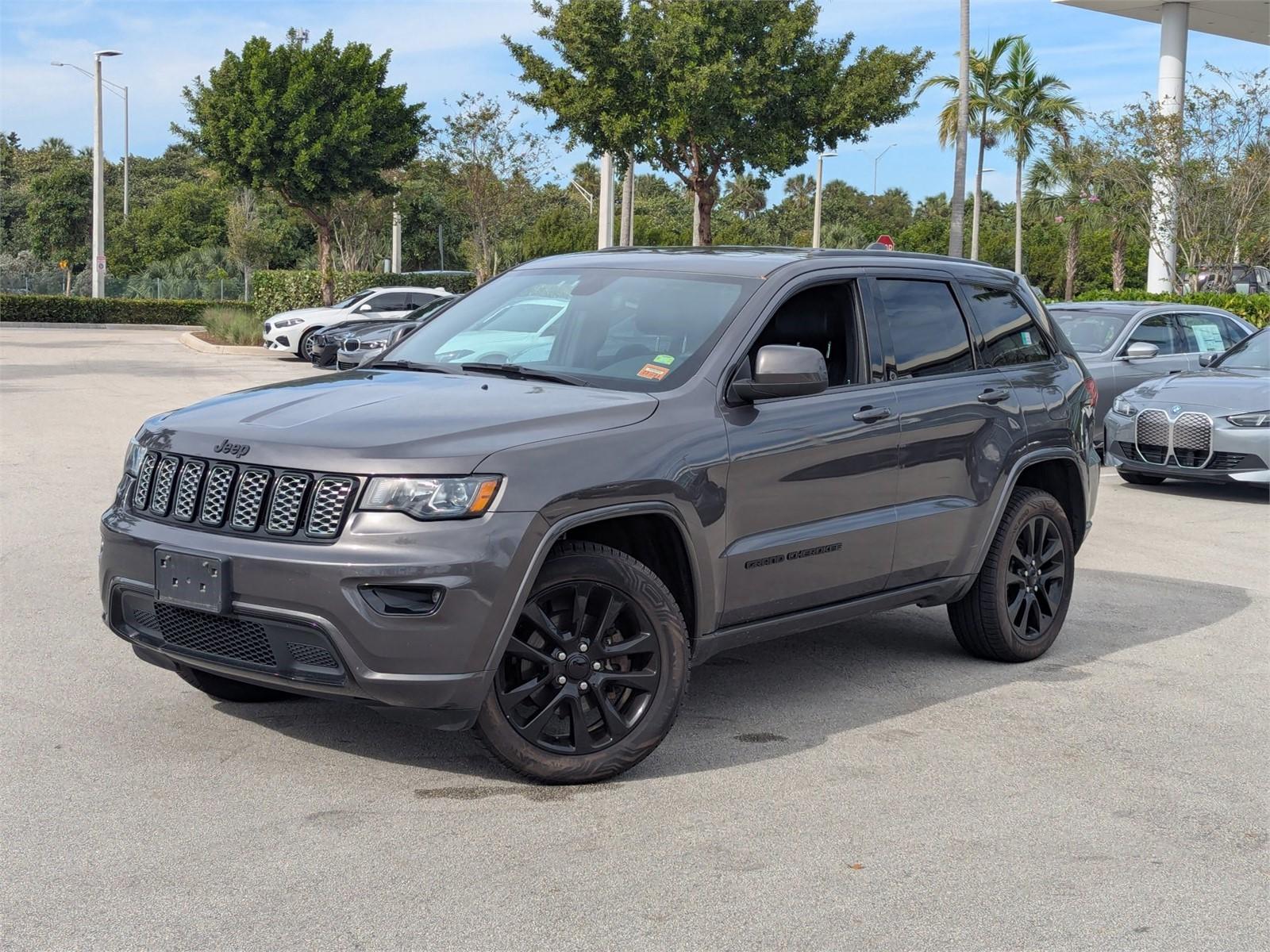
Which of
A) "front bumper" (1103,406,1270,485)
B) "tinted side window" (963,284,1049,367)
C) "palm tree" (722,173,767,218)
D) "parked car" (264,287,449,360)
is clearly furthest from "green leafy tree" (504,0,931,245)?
"palm tree" (722,173,767,218)

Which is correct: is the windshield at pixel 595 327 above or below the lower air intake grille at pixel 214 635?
above

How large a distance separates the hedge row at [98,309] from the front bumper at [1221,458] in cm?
3336

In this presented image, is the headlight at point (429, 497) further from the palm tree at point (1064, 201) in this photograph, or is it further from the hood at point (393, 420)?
the palm tree at point (1064, 201)

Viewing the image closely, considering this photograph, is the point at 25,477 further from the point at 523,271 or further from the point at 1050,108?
the point at 1050,108

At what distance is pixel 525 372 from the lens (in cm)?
558

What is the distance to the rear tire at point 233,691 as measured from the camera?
18.4 ft

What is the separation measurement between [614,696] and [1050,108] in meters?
55.0

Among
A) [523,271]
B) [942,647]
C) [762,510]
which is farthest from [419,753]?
[942,647]

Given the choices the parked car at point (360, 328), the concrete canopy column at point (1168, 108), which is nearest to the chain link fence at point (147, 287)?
the parked car at point (360, 328)

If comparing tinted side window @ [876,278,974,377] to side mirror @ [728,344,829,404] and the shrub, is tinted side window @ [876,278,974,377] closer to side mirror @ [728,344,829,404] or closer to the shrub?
side mirror @ [728,344,829,404]

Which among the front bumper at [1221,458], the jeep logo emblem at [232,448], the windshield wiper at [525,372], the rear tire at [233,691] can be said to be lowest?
the rear tire at [233,691]

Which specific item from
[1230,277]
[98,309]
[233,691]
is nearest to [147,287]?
[98,309]

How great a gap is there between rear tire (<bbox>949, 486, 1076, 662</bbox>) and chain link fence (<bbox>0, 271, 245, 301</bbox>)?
48799 millimetres

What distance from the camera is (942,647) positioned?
711 centimetres
